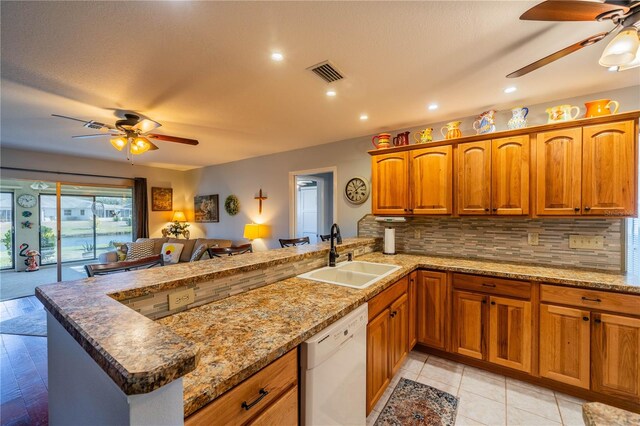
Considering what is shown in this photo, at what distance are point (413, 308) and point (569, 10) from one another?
230cm

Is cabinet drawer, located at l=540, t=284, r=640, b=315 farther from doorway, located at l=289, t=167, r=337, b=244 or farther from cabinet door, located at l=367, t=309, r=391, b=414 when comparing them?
doorway, located at l=289, t=167, r=337, b=244

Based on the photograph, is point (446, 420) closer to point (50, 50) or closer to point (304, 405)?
point (304, 405)

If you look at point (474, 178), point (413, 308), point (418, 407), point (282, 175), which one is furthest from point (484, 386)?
point (282, 175)

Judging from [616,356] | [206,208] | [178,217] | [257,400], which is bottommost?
[616,356]

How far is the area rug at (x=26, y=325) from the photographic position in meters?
3.15

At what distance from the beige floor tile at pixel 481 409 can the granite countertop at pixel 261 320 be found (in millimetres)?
988

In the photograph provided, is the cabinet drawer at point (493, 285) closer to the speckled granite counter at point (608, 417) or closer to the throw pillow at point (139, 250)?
the speckled granite counter at point (608, 417)

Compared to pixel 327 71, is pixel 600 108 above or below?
below

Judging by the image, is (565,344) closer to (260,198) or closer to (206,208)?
(260,198)

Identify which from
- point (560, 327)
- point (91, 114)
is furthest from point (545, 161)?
point (91, 114)

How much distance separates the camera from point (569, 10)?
3.81ft

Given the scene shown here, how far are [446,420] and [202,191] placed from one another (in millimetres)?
5931

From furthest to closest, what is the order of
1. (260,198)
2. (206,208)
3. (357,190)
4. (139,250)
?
(206,208)
(139,250)
(260,198)
(357,190)

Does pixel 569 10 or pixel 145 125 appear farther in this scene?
pixel 145 125
